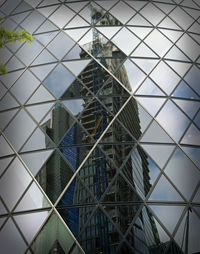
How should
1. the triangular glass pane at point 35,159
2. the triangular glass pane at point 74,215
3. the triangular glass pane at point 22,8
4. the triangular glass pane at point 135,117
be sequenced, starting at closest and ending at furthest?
1. the triangular glass pane at point 74,215
2. the triangular glass pane at point 35,159
3. the triangular glass pane at point 135,117
4. the triangular glass pane at point 22,8

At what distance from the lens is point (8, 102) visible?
48.5ft

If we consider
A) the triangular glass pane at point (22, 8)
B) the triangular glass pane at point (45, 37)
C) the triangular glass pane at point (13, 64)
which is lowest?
the triangular glass pane at point (13, 64)

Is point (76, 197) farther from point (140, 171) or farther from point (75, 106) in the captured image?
point (75, 106)

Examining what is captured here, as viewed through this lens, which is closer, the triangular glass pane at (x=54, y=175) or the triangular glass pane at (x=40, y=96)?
the triangular glass pane at (x=54, y=175)

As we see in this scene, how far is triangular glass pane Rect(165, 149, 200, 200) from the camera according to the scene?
12367 mm

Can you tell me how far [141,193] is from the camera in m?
12.0

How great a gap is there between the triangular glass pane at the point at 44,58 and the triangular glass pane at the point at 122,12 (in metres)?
4.83

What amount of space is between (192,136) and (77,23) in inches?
364

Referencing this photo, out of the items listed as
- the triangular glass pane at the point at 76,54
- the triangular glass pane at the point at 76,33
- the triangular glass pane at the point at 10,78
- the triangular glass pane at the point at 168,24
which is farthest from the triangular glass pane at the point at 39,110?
the triangular glass pane at the point at 168,24

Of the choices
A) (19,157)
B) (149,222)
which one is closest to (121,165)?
(149,222)

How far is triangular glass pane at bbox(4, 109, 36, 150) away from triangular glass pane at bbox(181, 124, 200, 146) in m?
7.20

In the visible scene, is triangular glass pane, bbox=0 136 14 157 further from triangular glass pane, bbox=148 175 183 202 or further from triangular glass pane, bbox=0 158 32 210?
triangular glass pane, bbox=148 175 183 202

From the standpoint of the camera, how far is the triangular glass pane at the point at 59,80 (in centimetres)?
1454

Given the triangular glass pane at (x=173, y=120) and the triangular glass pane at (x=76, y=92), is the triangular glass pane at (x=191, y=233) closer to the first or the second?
the triangular glass pane at (x=173, y=120)
